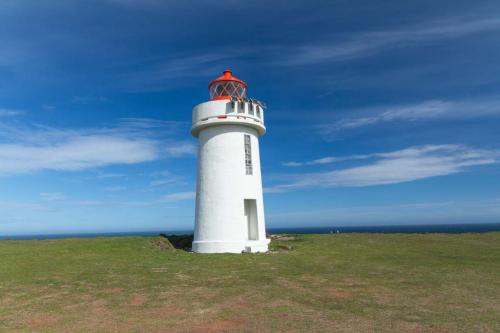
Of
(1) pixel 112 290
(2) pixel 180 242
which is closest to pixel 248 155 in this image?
(2) pixel 180 242

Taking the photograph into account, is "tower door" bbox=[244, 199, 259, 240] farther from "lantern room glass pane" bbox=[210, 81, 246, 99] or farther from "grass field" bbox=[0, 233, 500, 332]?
"lantern room glass pane" bbox=[210, 81, 246, 99]

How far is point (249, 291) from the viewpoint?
11.0m

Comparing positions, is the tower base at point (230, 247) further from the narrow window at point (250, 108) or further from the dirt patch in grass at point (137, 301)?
the dirt patch in grass at point (137, 301)

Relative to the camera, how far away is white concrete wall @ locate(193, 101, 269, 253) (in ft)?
70.0

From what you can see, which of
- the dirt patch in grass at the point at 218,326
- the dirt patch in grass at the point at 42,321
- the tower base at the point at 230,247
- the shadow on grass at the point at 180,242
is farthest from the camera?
the shadow on grass at the point at 180,242

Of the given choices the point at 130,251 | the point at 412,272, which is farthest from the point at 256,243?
the point at 412,272

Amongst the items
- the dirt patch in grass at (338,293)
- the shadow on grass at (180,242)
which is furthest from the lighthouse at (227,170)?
the dirt patch in grass at (338,293)

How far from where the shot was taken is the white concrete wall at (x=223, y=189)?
21328mm

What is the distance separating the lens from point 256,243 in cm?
2141

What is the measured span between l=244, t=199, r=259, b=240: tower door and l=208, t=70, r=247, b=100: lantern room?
7480mm

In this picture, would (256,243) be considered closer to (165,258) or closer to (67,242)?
(165,258)

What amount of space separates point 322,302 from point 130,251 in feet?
47.3

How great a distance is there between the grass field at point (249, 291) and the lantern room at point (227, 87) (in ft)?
35.5

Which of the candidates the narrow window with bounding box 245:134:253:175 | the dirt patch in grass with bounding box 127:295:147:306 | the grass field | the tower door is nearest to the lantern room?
the narrow window with bounding box 245:134:253:175
